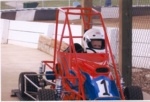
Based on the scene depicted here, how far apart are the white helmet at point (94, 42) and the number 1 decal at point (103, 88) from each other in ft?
2.96

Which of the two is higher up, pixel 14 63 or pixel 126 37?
pixel 126 37

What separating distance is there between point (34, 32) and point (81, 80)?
9896 millimetres

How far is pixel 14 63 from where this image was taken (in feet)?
45.1

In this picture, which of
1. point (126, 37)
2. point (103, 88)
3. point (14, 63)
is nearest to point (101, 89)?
point (103, 88)

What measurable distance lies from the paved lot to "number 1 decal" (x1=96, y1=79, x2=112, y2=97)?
213 cm

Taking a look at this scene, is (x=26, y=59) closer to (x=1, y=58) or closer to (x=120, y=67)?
(x=1, y=58)

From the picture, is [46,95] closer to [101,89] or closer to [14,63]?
[101,89]

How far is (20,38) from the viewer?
58.9ft

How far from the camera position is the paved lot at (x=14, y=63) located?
1041 centimetres

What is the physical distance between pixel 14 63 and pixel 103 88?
6.79m

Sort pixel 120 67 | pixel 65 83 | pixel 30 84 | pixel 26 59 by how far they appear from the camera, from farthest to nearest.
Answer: pixel 26 59 < pixel 120 67 < pixel 30 84 < pixel 65 83

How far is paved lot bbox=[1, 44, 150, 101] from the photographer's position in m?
10.4

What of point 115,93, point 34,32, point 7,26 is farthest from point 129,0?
point 7,26

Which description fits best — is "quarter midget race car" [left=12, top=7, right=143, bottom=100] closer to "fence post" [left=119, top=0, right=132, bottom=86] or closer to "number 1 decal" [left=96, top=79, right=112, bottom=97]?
"number 1 decal" [left=96, top=79, right=112, bottom=97]
